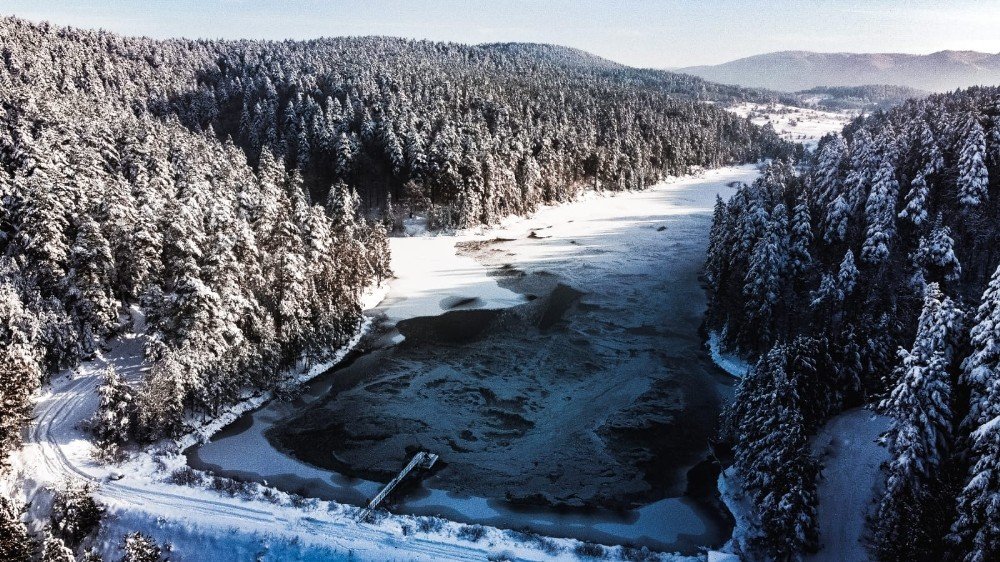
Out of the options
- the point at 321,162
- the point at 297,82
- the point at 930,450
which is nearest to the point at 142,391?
the point at 930,450

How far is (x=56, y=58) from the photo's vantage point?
121m

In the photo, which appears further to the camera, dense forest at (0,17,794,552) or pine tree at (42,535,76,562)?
dense forest at (0,17,794,552)

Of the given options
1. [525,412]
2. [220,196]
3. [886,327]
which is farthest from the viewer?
[220,196]

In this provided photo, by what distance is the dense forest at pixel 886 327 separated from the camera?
19562 millimetres

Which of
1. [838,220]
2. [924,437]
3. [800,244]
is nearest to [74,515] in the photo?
[924,437]

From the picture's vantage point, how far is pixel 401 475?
3022 centimetres

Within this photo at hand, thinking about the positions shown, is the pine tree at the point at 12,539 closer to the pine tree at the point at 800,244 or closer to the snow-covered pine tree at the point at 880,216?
the pine tree at the point at 800,244

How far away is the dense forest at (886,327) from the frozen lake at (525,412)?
14.2ft

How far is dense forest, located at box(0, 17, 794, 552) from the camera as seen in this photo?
34281 millimetres

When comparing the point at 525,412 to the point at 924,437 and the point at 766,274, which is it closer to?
the point at 766,274

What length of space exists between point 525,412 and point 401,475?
10180mm

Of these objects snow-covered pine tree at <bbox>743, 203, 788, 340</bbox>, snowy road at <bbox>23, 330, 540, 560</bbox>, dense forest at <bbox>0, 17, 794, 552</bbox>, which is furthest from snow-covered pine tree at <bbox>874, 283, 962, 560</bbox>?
dense forest at <bbox>0, 17, 794, 552</bbox>

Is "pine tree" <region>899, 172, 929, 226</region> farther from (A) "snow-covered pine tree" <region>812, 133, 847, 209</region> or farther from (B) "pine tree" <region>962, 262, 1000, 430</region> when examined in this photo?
(B) "pine tree" <region>962, 262, 1000, 430</region>

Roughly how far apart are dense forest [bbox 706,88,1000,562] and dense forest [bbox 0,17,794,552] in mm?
29864
